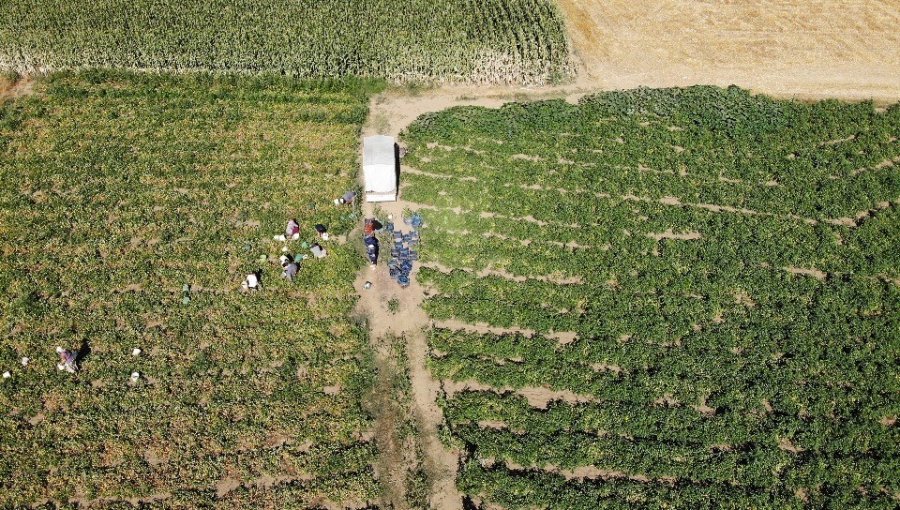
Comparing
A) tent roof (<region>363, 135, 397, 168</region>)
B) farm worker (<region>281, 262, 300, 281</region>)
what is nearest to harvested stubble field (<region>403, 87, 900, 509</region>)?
tent roof (<region>363, 135, 397, 168</region>)

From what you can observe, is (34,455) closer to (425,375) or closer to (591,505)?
(425,375)

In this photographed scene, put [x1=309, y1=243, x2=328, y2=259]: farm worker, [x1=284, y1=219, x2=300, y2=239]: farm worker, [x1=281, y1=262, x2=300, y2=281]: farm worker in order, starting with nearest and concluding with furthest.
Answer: [x1=281, y1=262, x2=300, y2=281]: farm worker < [x1=309, y1=243, x2=328, y2=259]: farm worker < [x1=284, y1=219, x2=300, y2=239]: farm worker

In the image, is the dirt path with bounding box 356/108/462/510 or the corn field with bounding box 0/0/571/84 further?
the corn field with bounding box 0/0/571/84

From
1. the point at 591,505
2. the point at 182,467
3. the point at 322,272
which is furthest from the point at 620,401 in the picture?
the point at 182,467

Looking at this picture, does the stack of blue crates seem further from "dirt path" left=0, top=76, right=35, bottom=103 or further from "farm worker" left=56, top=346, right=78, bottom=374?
"dirt path" left=0, top=76, right=35, bottom=103

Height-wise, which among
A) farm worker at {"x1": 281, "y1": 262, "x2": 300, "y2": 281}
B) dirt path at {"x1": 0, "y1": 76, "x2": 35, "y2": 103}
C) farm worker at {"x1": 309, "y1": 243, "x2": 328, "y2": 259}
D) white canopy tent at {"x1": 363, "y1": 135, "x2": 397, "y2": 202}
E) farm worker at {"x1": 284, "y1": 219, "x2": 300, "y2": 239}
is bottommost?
farm worker at {"x1": 281, "y1": 262, "x2": 300, "y2": 281}

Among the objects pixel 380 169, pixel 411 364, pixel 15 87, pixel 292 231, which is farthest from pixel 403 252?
pixel 15 87
